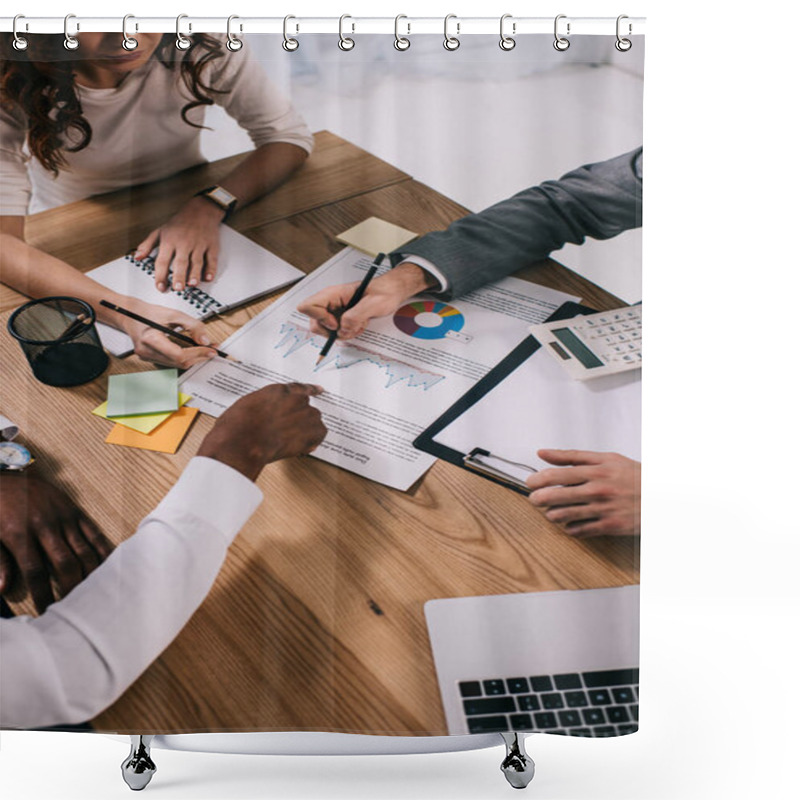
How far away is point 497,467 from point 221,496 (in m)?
0.39

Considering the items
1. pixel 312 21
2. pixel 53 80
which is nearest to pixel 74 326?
pixel 53 80

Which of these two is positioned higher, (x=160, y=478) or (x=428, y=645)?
(x=160, y=478)

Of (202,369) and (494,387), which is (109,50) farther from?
(494,387)

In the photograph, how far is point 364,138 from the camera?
148 cm

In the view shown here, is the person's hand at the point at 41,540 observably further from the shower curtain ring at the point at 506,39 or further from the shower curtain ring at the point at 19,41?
the shower curtain ring at the point at 506,39

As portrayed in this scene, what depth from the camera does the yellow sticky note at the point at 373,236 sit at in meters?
1.50

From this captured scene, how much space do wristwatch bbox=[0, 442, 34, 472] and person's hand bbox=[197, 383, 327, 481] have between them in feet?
0.79

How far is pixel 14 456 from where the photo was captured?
145cm

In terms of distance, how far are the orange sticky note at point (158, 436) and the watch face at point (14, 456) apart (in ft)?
0.38

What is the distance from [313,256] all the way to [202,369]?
23 centimetres

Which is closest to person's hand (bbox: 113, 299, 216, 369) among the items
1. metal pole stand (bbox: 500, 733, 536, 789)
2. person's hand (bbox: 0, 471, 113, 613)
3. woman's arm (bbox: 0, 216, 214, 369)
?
woman's arm (bbox: 0, 216, 214, 369)

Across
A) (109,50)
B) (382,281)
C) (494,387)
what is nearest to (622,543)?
(494,387)

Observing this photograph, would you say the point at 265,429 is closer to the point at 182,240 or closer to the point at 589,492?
the point at 182,240

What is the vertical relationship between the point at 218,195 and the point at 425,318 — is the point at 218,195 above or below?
above
